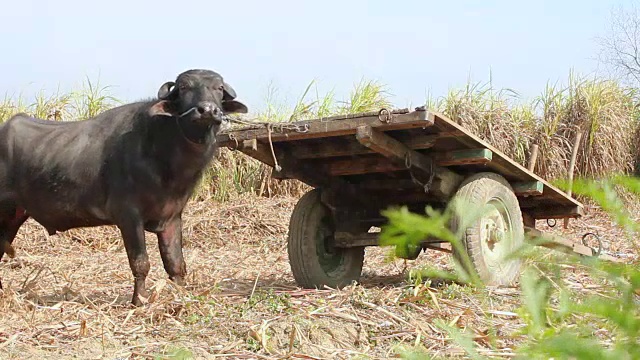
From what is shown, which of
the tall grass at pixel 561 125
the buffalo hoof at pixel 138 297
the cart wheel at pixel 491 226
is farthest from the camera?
the tall grass at pixel 561 125

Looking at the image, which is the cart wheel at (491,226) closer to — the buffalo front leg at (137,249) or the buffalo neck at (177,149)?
the buffalo neck at (177,149)

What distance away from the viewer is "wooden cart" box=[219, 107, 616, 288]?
241 inches

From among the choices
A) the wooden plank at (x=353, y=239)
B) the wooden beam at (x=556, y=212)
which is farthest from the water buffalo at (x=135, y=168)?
the wooden beam at (x=556, y=212)

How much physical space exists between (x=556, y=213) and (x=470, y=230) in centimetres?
183

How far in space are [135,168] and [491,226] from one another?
2617mm

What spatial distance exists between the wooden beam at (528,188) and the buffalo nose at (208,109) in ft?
7.94

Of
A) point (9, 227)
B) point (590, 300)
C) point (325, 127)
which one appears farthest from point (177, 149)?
point (590, 300)

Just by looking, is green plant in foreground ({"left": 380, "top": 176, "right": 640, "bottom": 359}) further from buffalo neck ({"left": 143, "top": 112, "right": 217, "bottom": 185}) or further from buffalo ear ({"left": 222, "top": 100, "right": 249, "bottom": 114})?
buffalo ear ({"left": 222, "top": 100, "right": 249, "bottom": 114})

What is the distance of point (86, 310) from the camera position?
6078 mm

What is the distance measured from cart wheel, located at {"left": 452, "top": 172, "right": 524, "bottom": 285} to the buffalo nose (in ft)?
5.81

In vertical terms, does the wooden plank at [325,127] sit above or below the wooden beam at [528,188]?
above

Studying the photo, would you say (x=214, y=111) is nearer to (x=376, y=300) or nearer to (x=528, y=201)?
(x=376, y=300)

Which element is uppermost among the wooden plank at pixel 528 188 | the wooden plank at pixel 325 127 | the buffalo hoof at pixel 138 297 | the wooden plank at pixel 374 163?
the wooden plank at pixel 325 127

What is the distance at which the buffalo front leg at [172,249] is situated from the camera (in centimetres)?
702
